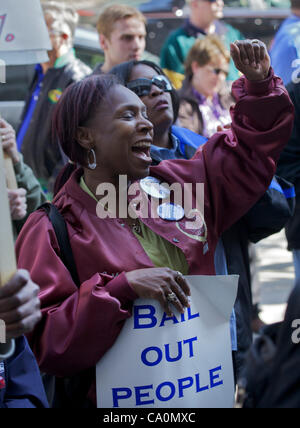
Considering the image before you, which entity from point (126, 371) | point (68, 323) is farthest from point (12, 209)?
point (126, 371)

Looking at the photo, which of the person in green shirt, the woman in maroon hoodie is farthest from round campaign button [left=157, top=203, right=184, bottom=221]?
the person in green shirt

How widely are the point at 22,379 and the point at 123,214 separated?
0.69 m

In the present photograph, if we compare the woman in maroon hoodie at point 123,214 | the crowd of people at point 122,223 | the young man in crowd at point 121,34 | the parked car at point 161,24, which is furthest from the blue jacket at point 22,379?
the parked car at point 161,24

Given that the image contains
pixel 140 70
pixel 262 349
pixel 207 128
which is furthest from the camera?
pixel 207 128

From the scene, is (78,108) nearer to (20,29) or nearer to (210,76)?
(20,29)

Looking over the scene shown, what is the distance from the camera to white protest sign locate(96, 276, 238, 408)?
246 cm

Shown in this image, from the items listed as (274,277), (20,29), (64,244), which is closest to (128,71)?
(20,29)

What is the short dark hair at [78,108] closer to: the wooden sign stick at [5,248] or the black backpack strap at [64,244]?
the black backpack strap at [64,244]

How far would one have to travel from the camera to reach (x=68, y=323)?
7.99 feet

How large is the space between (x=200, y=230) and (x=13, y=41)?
3.19 ft

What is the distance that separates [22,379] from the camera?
229 cm

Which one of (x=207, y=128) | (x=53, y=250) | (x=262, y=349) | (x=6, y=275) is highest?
(x=6, y=275)

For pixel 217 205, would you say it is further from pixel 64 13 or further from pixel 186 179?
pixel 64 13

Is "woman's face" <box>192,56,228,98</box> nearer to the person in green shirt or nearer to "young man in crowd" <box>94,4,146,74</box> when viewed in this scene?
the person in green shirt
